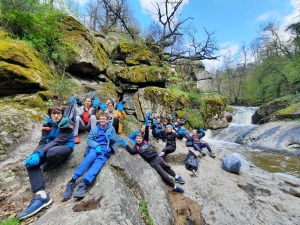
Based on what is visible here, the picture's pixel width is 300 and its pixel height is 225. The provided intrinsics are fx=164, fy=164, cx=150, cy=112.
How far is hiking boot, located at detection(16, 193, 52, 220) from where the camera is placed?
217 cm

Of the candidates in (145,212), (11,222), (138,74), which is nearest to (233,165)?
(145,212)

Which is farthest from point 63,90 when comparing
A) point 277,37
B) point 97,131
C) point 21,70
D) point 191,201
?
point 277,37

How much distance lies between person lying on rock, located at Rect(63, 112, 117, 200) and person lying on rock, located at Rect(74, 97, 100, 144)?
1009mm

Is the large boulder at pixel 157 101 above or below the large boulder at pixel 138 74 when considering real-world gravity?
below

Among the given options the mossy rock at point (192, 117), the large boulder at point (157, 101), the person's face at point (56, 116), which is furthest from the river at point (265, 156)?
the person's face at point (56, 116)

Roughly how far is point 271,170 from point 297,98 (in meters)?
12.5

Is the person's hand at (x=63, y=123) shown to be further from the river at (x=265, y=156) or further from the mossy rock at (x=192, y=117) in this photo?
the mossy rock at (x=192, y=117)

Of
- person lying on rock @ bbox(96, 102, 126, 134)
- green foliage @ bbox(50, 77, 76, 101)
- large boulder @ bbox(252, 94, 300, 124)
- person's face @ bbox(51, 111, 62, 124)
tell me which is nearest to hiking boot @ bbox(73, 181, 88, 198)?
person's face @ bbox(51, 111, 62, 124)

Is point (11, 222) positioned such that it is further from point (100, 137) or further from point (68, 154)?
point (100, 137)

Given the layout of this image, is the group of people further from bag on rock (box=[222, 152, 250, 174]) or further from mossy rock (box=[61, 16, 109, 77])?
mossy rock (box=[61, 16, 109, 77])

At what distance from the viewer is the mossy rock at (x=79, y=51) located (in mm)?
8383

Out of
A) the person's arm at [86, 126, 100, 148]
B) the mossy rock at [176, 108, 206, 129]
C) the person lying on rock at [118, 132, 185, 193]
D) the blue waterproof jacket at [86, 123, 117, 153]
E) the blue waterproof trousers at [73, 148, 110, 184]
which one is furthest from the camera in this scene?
the mossy rock at [176, 108, 206, 129]

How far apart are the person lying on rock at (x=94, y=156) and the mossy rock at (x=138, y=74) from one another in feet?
26.0

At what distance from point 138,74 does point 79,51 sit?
13.4 feet
